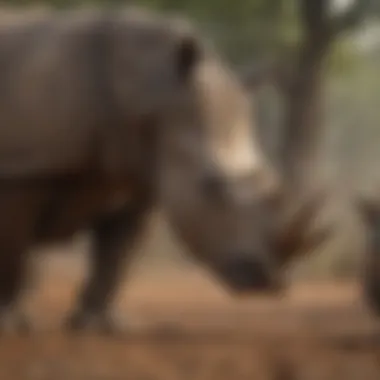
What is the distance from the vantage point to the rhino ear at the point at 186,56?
2699 millimetres

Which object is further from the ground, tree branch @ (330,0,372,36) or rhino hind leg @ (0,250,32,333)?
tree branch @ (330,0,372,36)

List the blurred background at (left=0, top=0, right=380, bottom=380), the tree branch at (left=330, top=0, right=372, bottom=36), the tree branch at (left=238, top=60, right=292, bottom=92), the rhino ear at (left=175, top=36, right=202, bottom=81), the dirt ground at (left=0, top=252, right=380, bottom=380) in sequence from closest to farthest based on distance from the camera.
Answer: the dirt ground at (left=0, top=252, right=380, bottom=380) → the rhino ear at (left=175, top=36, right=202, bottom=81) → the tree branch at (left=238, top=60, right=292, bottom=92) → the blurred background at (left=0, top=0, right=380, bottom=380) → the tree branch at (left=330, top=0, right=372, bottom=36)

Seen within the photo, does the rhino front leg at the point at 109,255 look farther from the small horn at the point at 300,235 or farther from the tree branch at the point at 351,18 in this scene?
the tree branch at the point at 351,18

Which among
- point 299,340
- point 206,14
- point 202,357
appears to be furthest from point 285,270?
point 206,14

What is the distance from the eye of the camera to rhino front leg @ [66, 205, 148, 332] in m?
2.91

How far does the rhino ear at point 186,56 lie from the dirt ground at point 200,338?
458mm

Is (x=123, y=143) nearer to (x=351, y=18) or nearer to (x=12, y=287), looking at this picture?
(x=12, y=287)

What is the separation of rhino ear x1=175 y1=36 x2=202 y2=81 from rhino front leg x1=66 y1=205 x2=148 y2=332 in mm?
319

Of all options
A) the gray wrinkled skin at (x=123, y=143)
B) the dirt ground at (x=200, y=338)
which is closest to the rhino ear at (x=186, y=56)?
the gray wrinkled skin at (x=123, y=143)

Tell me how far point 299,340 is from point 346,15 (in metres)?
0.86

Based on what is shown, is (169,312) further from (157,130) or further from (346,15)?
(346,15)

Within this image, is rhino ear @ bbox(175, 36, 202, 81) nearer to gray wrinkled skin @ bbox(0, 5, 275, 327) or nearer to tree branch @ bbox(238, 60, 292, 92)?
gray wrinkled skin @ bbox(0, 5, 275, 327)

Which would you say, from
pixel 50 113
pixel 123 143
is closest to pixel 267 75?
pixel 123 143

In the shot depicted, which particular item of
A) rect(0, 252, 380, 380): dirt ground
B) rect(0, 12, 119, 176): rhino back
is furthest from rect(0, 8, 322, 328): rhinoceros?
rect(0, 252, 380, 380): dirt ground
